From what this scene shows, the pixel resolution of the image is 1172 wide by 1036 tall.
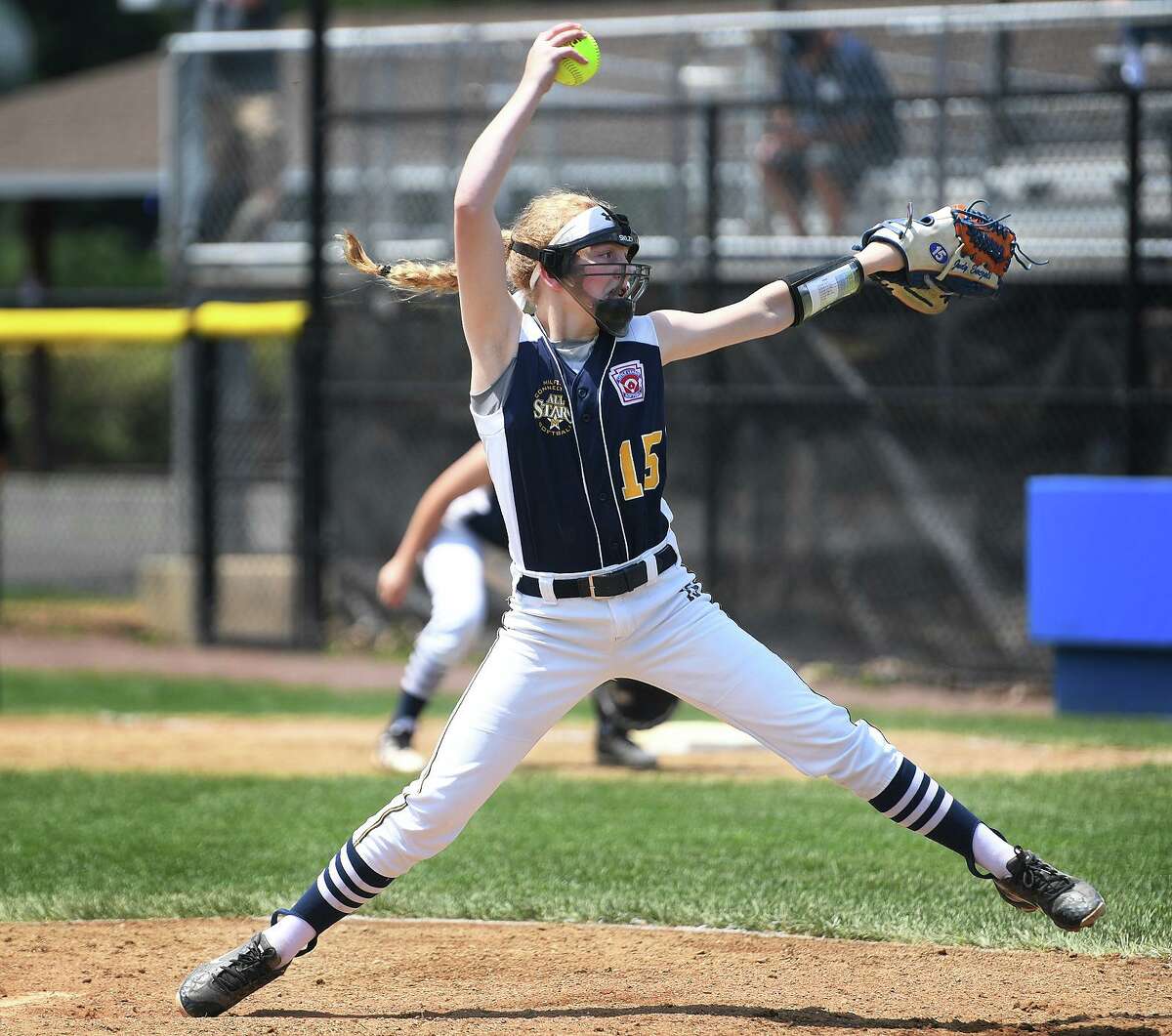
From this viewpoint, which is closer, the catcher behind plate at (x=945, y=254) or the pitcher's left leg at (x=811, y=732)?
the pitcher's left leg at (x=811, y=732)

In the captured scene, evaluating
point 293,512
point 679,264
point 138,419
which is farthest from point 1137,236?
point 138,419

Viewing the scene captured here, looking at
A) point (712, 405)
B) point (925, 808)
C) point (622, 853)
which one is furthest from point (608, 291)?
point (712, 405)

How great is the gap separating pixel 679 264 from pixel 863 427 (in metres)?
1.83

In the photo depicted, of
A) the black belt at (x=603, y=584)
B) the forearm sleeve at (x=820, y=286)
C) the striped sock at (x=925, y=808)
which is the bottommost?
the striped sock at (x=925, y=808)

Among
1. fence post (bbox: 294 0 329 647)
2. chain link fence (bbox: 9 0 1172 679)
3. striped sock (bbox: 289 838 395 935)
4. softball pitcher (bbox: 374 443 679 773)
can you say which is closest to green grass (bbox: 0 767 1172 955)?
softball pitcher (bbox: 374 443 679 773)

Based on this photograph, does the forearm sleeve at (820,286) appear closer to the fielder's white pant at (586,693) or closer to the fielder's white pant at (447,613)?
the fielder's white pant at (586,693)

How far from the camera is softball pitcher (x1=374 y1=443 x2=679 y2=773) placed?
730cm

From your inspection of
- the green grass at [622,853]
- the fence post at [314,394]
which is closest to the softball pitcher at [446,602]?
the green grass at [622,853]

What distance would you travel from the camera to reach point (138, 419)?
2766 cm

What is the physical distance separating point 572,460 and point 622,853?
2423 millimetres

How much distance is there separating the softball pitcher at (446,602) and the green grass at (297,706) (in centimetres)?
186

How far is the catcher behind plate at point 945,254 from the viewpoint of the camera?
15.0 feet

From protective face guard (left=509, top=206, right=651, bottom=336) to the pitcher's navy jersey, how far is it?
4.7 inches

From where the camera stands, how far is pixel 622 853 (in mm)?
6141
